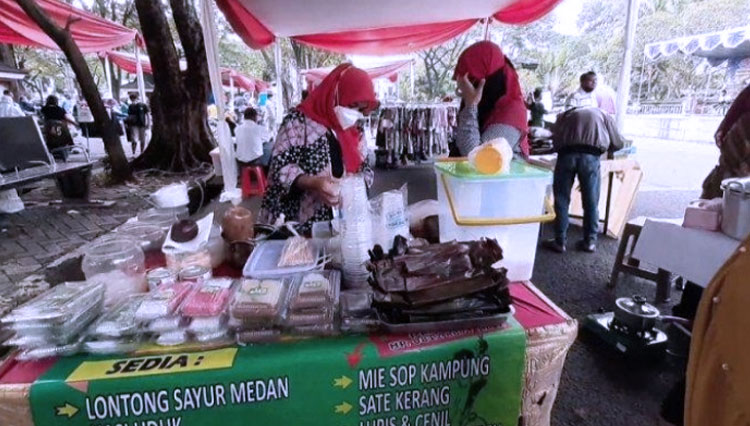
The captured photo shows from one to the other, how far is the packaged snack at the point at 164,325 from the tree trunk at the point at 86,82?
6.75 metres

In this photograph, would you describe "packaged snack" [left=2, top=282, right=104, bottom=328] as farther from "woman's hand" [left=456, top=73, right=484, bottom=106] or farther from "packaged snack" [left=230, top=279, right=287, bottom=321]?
"woman's hand" [left=456, top=73, right=484, bottom=106]

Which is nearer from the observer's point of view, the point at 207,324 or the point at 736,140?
the point at 207,324

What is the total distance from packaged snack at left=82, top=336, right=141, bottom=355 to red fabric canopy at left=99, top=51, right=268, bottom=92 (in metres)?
9.36

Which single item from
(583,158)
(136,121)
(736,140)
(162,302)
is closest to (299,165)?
(162,302)

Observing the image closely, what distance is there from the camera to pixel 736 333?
81cm

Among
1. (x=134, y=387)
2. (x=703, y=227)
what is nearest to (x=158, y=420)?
(x=134, y=387)

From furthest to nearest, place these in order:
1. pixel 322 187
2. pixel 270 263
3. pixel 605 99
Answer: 1. pixel 605 99
2. pixel 322 187
3. pixel 270 263

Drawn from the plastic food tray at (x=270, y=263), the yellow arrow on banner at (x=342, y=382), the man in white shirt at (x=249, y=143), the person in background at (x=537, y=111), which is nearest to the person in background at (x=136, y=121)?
the man in white shirt at (x=249, y=143)

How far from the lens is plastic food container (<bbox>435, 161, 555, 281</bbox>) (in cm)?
110

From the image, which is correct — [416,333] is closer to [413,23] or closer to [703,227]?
[703,227]

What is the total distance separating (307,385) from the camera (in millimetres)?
900

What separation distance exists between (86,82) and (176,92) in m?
1.43

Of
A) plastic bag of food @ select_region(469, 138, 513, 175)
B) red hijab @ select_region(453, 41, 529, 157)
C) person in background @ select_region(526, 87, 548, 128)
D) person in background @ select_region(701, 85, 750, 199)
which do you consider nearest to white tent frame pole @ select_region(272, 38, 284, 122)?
person in background @ select_region(526, 87, 548, 128)

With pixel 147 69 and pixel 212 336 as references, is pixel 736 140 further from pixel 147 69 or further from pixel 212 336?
pixel 147 69
